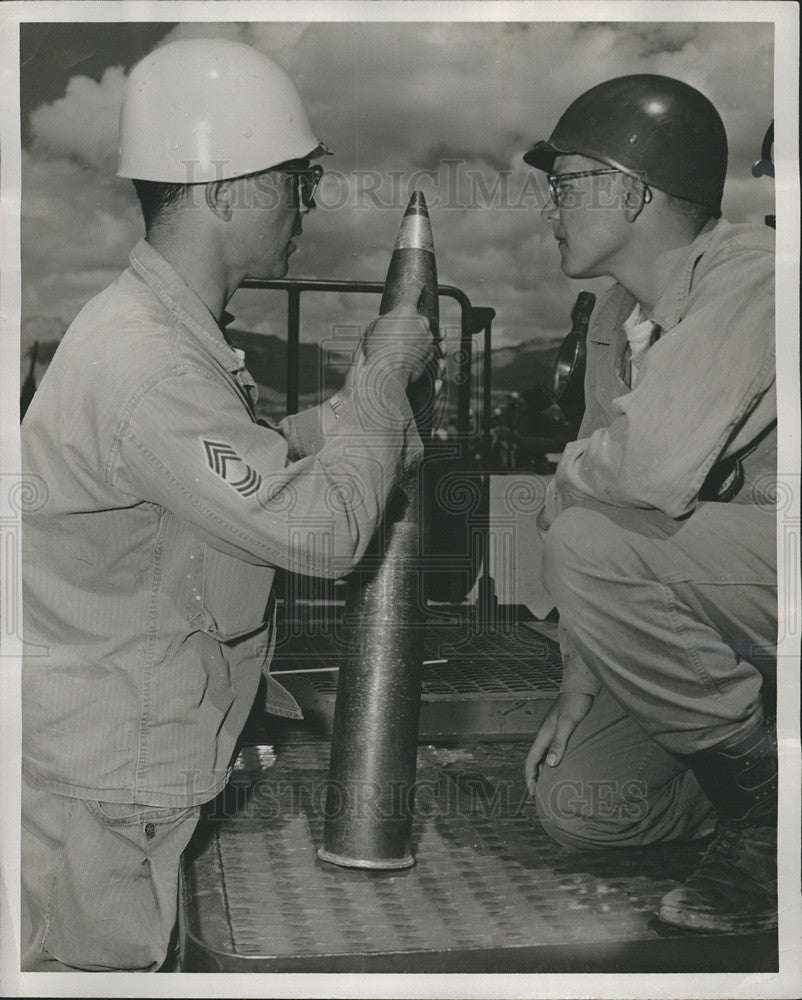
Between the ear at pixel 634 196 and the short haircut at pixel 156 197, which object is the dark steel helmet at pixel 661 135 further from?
the short haircut at pixel 156 197

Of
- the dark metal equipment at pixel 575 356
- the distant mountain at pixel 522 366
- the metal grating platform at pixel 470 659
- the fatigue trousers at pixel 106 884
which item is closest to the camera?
the fatigue trousers at pixel 106 884

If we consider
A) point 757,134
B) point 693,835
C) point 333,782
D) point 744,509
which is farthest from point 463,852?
point 757,134

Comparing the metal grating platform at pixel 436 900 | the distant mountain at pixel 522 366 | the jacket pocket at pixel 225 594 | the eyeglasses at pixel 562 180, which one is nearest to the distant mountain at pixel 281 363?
the distant mountain at pixel 522 366

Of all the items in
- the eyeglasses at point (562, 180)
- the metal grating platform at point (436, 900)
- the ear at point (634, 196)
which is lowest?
the metal grating platform at point (436, 900)

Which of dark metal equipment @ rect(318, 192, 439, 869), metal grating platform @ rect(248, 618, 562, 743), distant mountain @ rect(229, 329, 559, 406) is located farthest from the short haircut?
metal grating platform @ rect(248, 618, 562, 743)

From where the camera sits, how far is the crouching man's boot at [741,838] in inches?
87.0

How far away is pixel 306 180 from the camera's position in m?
2.37

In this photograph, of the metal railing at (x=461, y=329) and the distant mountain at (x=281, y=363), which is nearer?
the metal railing at (x=461, y=329)

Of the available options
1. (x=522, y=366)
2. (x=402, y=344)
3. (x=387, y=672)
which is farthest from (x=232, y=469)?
(x=522, y=366)

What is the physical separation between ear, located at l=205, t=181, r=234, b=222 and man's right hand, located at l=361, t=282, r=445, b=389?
0.40 meters

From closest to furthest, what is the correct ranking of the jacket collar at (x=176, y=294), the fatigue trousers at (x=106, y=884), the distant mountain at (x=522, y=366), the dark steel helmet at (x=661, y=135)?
the fatigue trousers at (x=106, y=884) < the jacket collar at (x=176, y=294) < the dark steel helmet at (x=661, y=135) < the distant mountain at (x=522, y=366)

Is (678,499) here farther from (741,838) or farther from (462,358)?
(462,358)

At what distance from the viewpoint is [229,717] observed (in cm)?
229

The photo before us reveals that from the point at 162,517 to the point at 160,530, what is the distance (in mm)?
27
